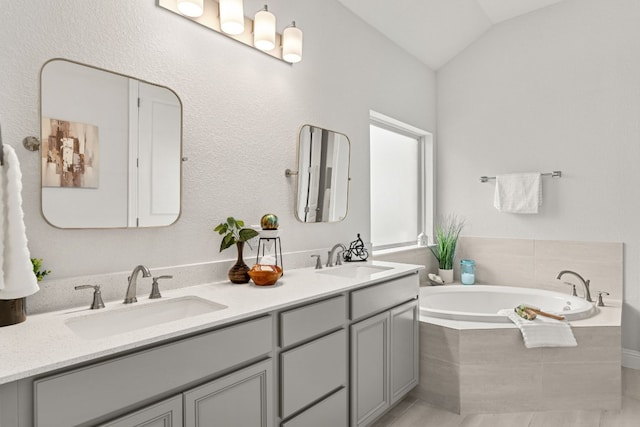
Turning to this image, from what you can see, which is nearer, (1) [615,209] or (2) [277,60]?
(2) [277,60]

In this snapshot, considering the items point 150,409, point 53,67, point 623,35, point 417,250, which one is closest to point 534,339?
point 417,250

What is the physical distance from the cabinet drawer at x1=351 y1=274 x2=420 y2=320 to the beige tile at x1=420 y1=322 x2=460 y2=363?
235 millimetres

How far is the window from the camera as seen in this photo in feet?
10.9

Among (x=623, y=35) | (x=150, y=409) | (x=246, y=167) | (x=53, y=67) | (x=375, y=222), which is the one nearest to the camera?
(x=150, y=409)

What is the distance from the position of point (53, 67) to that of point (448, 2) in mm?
2805

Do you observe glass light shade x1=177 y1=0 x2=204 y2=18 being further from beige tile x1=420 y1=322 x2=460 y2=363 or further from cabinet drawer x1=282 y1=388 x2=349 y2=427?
beige tile x1=420 y1=322 x2=460 y2=363

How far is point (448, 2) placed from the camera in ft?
10.0

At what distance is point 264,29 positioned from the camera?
Result: 6.56 ft

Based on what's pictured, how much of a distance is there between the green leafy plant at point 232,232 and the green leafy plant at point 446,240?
228cm

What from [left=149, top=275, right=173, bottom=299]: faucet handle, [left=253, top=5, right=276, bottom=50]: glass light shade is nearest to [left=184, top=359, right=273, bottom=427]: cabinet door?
[left=149, top=275, right=173, bottom=299]: faucet handle

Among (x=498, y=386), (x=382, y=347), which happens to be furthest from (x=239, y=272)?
(x=498, y=386)

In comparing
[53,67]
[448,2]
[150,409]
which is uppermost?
[448,2]

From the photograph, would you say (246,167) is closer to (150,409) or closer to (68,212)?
(68,212)

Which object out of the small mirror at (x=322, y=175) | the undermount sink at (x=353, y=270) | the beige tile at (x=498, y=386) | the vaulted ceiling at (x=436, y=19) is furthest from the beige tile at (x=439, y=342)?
the vaulted ceiling at (x=436, y=19)
